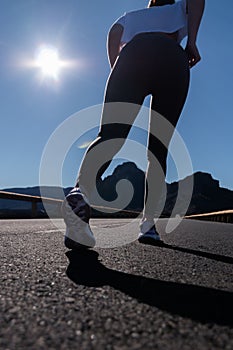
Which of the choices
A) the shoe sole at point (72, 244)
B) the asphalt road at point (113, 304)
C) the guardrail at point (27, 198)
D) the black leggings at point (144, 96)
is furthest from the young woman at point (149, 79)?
the guardrail at point (27, 198)

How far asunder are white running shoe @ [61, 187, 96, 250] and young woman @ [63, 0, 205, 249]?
0.09 meters

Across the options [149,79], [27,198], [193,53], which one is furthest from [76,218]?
[27,198]

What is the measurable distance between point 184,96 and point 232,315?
6.58ft

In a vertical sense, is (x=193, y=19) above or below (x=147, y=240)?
above

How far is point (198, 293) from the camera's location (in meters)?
0.97

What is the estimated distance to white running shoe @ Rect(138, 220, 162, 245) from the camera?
91.7 inches

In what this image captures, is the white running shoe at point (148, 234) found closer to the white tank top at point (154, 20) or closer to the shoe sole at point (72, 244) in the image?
the shoe sole at point (72, 244)

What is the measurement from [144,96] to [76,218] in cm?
101

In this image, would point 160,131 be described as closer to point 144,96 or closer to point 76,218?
point 144,96

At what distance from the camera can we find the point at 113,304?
0.83m

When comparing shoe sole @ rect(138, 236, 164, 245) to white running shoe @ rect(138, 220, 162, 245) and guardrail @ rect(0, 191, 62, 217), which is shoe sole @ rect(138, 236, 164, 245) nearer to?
white running shoe @ rect(138, 220, 162, 245)

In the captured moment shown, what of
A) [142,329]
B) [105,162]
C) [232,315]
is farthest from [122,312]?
[105,162]

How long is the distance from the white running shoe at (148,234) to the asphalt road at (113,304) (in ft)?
2.65

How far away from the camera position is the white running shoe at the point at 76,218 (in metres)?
1.72
